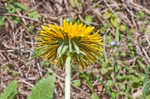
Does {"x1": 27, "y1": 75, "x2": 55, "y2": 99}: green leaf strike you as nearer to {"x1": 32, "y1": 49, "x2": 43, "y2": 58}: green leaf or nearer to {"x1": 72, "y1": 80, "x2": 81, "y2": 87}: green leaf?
{"x1": 32, "y1": 49, "x2": 43, "y2": 58}: green leaf

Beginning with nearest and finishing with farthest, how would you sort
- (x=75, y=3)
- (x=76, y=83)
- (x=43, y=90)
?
1. (x=43, y=90)
2. (x=76, y=83)
3. (x=75, y=3)

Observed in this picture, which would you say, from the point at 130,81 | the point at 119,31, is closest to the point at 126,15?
the point at 119,31

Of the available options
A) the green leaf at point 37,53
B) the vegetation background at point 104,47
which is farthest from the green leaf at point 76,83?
the green leaf at point 37,53

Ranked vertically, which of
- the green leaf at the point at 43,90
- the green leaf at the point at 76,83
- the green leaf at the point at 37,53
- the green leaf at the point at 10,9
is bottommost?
the green leaf at the point at 76,83

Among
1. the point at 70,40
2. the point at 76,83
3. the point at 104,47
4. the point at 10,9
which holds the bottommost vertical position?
the point at 76,83

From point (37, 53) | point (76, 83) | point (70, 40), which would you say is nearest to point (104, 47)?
point (76, 83)

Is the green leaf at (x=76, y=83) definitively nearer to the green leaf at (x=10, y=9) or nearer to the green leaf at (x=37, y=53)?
the green leaf at (x=37, y=53)

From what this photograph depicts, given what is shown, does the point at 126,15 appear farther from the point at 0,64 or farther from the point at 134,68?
the point at 0,64

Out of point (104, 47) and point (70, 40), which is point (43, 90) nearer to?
point (70, 40)
